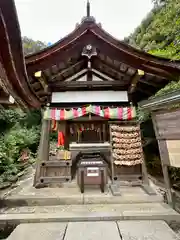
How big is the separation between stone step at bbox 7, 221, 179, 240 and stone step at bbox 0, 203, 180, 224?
0.11 metres

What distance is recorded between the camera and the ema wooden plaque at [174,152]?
299 centimetres

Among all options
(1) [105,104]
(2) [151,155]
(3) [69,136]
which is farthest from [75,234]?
(2) [151,155]

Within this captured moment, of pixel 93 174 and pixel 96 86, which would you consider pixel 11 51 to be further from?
pixel 96 86

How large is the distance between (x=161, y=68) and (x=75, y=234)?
17.6ft

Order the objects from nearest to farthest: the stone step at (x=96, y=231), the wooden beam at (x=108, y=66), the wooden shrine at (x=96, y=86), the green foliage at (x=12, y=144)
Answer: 1. the stone step at (x=96, y=231)
2. the wooden shrine at (x=96, y=86)
3. the wooden beam at (x=108, y=66)
4. the green foliage at (x=12, y=144)

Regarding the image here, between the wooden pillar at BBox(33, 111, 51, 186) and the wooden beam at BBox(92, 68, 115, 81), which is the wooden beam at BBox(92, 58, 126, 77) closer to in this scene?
the wooden beam at BBox(92, 68, 115, 81)

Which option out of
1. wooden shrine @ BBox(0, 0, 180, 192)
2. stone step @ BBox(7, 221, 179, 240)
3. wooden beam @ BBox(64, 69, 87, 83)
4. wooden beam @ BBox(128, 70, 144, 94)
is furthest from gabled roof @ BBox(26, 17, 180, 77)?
stone step @ BBox(7, 221, 179, 240)

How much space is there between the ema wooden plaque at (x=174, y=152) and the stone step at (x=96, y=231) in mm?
1342

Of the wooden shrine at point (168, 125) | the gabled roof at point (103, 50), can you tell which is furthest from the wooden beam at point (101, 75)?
the wooden shrine at point (168, 125)

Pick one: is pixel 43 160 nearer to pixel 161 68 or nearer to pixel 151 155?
pixel 161 68

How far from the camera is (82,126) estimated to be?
7.84m

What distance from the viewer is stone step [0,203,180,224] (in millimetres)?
3021

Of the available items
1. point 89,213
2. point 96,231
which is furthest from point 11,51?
point 89,213

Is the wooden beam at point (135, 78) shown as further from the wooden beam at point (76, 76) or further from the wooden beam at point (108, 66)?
the wooden beam at point (76, 76)
